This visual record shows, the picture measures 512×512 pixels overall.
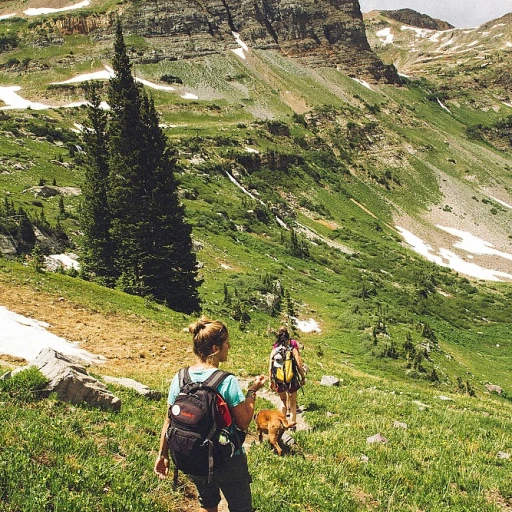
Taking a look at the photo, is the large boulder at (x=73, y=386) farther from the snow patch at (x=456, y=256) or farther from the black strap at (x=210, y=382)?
the snow patch at (x=456, y=256)

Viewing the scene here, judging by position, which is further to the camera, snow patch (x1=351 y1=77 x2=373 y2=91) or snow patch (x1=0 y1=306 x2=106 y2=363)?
snow patch (x1=351 y1=77 x2=373 y2=91)

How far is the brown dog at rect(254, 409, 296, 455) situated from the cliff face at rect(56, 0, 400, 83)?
14656cm

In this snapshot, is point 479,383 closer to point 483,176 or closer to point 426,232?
point 426,232

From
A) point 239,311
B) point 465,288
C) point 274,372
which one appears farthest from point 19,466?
point 465,288

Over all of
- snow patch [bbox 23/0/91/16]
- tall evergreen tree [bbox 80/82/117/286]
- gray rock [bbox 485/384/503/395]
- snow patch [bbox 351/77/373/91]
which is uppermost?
snow patch [bbox 23/0/91/16]

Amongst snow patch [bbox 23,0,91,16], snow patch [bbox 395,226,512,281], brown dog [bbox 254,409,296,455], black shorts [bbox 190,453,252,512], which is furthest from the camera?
snow patch [bbox 23,0,91,16]

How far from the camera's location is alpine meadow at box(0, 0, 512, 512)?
673 centimetres

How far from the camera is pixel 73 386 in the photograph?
25.4 ft

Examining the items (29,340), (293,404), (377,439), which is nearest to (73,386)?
(293,404)

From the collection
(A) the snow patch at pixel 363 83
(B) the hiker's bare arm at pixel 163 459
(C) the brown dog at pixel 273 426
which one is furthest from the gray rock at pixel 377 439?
(A) the snow patch at pixel 363 83

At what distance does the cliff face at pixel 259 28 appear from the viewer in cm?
14262

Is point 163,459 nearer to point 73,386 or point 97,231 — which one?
point 73,386

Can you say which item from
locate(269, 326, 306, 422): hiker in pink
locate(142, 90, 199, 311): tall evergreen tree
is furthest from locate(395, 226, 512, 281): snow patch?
locate(269, 326, 306, 422): hiker in pink

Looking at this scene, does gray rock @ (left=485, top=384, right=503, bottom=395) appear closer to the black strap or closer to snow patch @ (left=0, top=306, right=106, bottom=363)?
snow patch @ (left=0, top=306, right=106, bottom=363)
